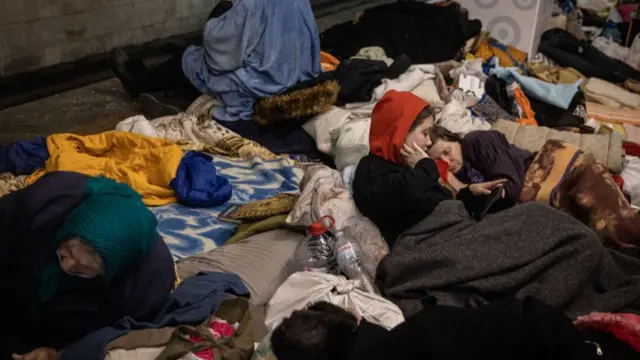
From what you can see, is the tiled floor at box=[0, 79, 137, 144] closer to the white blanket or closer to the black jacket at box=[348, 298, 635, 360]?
the white blanket

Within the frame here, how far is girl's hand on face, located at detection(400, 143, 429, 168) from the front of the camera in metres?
2.14

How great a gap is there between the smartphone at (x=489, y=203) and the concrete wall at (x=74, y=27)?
2765 mm

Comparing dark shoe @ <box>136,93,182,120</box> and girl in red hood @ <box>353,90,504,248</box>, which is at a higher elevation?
girl in red hood @ <box>353,90,504,248</box>

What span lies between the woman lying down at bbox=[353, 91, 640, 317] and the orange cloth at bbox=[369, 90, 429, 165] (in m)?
0.10

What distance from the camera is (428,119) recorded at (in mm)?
2244

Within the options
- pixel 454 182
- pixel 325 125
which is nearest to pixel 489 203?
pixel 454 182

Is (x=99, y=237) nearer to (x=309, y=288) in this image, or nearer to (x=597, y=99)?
(x=309, y=288)

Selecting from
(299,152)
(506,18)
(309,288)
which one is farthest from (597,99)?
(309,288)

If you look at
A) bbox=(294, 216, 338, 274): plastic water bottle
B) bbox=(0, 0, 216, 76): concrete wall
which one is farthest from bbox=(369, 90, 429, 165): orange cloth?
bbox=(0, 0, 216, 76): concrete wall

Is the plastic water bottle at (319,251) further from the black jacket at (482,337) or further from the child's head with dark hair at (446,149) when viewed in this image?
the black jacket at (482,337)

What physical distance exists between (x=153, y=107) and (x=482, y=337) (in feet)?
8.67

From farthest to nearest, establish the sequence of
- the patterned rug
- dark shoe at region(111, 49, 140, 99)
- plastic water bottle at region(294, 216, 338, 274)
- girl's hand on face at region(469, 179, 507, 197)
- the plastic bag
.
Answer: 1. dark shoe at region(111, 49, 140, 99)
2. the patterned rug
3. girl's hand on face at region(469, 179, 507, 197)
4. plastic water bottle at region(294, 216, 338, 274)
5. the plastic bag

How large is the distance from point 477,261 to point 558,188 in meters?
0.62

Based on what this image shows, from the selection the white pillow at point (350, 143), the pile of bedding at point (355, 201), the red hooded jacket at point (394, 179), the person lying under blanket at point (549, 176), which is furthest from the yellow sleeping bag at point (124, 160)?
the person lying under blanket at point (549, 176)
